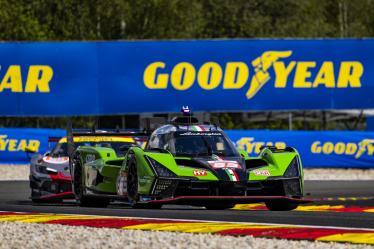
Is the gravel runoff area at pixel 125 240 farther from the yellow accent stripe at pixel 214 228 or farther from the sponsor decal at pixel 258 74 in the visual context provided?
the sponsor decal at pixel 258 74

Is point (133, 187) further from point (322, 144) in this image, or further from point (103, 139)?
point (322, 144)

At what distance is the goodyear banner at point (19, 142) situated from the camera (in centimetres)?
3020

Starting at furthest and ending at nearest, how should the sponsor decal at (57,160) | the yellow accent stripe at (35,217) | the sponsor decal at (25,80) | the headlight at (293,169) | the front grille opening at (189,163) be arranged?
the sponsor decal at (25,80) → the sponsor decal at (57,160) → the headlight at (293,169) → the front grille opening at (189,163) → the yellow accent stripe at (35,217)

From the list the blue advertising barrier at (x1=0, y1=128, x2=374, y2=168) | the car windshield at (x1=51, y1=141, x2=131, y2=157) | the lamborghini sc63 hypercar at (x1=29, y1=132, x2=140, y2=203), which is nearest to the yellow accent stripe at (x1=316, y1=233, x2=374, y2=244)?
the car windshield at (x1=51, y1=141, x2=131, y2=157)

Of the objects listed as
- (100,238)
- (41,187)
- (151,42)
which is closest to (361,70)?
(151,42)

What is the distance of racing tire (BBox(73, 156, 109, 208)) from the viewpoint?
53.5 feet

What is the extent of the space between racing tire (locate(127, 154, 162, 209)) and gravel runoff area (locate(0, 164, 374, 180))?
484 inches

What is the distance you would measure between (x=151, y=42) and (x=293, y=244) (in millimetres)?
20897

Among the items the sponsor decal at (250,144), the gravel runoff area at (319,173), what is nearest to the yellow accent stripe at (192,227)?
the gravel runoff area at (319,173)

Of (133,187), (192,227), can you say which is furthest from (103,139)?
(192,227)

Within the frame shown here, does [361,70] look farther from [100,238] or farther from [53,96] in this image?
[100,238]

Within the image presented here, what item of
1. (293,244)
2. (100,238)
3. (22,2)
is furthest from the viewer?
(22,2)

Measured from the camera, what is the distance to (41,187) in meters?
18.4

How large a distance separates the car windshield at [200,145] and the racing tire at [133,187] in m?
0.68
